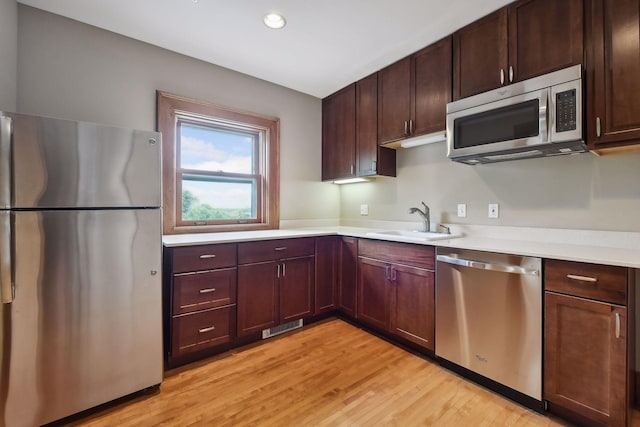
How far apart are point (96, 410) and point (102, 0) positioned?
8.42 feet

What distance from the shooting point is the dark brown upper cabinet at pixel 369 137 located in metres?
2.82

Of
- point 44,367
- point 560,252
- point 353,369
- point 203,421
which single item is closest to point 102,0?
point 44,367

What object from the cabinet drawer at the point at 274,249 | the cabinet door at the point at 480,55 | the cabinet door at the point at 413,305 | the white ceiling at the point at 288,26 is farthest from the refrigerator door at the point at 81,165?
the cabinet door at the point at 480,55

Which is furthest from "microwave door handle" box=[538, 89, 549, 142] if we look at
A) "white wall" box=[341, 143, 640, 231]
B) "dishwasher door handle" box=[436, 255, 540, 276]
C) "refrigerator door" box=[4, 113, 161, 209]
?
"refrigerator door" box=[4, 113, 161, 209]

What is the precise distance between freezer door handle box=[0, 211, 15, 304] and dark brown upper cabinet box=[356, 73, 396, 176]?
8.47ft

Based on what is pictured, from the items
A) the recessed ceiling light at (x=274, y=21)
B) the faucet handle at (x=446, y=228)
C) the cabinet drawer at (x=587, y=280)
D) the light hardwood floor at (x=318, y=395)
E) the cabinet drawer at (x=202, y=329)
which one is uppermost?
the recessed ceiling light at (x=274, y=21)

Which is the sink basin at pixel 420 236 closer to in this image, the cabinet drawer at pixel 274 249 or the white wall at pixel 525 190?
the white wall at pixel 525 190

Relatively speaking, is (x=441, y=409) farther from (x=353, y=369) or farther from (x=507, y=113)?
(x=507, y=113)

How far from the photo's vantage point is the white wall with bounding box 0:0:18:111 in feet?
5.50

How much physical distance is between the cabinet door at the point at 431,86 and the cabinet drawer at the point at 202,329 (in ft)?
7.27

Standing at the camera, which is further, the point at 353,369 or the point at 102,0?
the point at 353,369

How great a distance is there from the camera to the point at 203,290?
6.86 ft

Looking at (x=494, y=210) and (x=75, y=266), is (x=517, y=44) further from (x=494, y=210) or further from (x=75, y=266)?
(x=75, y=266)

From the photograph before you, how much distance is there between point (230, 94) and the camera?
110 inches
